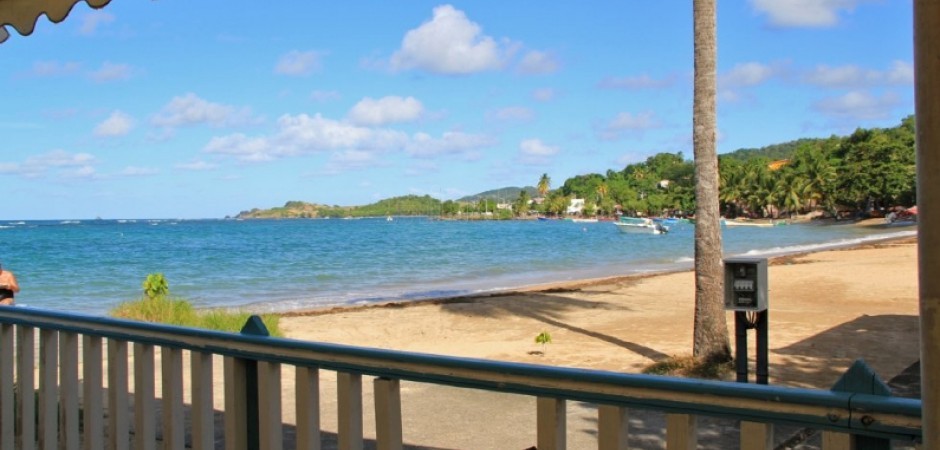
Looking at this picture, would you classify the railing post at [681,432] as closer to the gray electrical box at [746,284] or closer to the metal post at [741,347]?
the gray electrical box at [746,284]

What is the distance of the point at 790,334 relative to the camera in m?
12.0

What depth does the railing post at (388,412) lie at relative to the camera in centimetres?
232

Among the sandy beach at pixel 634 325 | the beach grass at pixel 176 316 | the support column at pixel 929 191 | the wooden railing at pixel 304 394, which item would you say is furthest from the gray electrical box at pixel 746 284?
the beach grass at pixel 176 316

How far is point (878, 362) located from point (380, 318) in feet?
31.3

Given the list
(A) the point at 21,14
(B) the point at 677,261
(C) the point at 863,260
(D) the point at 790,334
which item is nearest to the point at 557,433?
(A) the point at 21,14

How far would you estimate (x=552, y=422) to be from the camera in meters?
2.02

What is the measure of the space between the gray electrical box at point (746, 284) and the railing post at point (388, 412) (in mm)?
5463

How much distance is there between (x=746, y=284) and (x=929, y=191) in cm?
619

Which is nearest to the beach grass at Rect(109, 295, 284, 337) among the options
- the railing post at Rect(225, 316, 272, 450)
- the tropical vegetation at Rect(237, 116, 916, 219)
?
the railing post at Rect(225, 316, 272, 450)

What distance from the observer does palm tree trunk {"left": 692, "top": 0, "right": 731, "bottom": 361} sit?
889cm

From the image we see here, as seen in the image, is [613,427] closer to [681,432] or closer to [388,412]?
[681,432]

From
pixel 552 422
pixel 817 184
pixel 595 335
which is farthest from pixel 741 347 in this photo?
pixel 817 184

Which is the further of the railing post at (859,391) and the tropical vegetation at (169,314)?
the tropical vegetation at (169,314)

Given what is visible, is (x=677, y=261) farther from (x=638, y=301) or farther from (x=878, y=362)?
(x=878, y=362)
